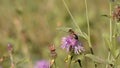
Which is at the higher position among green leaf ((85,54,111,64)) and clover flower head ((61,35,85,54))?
clover flower head ((61,35,85,54))

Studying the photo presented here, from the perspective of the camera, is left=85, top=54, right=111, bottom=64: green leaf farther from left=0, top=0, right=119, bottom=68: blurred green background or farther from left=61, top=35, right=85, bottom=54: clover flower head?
left=0, top=0, right=119, bottom=68: blurred green background

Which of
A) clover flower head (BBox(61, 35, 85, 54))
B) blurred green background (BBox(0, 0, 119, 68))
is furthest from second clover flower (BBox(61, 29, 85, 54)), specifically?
blurred green background (BBox(0, 0, 119, 68))

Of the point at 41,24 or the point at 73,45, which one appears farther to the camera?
the point at 41,24

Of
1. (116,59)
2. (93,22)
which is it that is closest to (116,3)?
(116,59)

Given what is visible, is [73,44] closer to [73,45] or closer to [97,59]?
[73,45]

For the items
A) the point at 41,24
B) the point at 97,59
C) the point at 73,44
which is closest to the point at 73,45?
the point at 73,44

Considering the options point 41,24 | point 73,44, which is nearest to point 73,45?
point 73,44

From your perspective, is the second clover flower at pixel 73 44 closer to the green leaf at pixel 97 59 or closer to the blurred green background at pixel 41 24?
the green leaf at pixel 97 59

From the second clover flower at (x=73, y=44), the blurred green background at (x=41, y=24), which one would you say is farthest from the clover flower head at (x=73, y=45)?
the blurred green background at (x=41, y=24)
